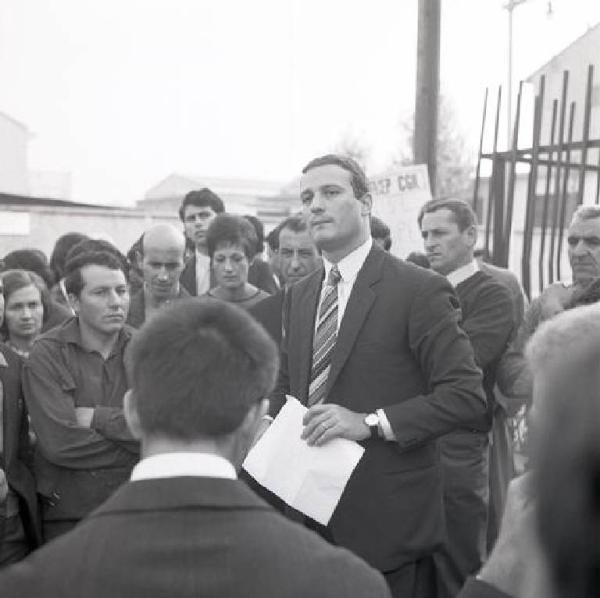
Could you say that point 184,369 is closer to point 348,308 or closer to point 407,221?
point 348,308

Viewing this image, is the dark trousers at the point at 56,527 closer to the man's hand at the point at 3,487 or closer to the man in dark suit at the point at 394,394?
the man's hand at the point at 3,487

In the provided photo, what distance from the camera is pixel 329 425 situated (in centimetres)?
291

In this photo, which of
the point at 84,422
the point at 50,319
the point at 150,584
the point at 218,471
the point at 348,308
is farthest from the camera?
the point at 50,319

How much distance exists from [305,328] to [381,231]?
276 cm

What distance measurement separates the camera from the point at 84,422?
3445mm

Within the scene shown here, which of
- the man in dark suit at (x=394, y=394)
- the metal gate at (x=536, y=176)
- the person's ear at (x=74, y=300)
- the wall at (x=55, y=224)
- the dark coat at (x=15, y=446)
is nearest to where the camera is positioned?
the man in dark suit at (x=394, y=394)

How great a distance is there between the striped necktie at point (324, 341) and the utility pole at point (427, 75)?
3730 millimetres

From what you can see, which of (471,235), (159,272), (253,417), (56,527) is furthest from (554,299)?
(253,417)

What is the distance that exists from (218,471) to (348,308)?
1.67 m

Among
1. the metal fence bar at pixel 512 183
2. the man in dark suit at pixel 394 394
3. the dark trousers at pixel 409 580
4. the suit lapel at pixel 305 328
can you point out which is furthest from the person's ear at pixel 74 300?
the metal fence bar at pixel 512 183

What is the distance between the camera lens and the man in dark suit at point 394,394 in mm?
3057

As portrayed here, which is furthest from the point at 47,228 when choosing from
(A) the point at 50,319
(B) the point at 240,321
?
(B) the point at 240,321

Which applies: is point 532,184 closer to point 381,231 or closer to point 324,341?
point 381,231

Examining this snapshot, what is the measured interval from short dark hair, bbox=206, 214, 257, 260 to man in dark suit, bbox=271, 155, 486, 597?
1884mm
